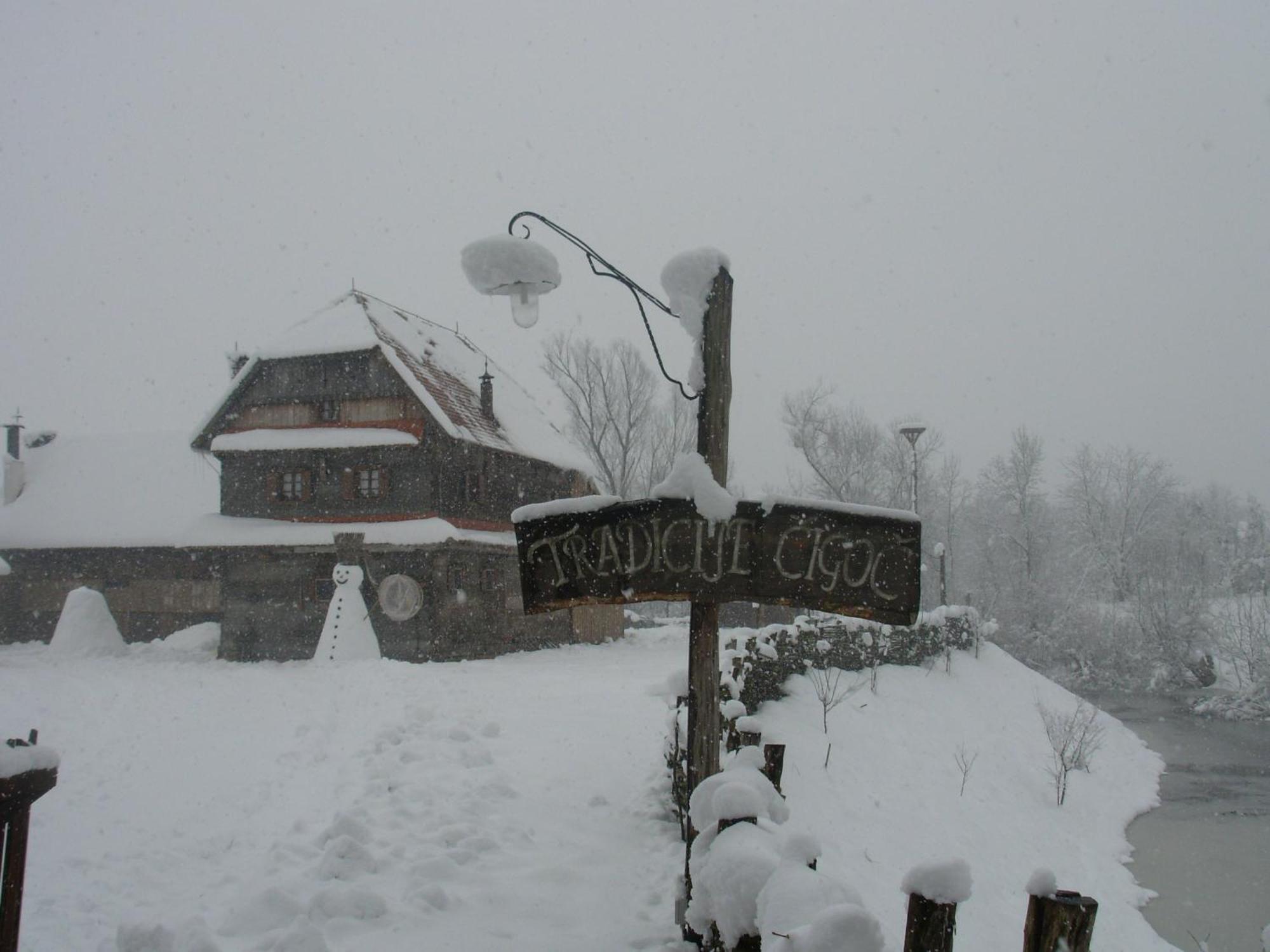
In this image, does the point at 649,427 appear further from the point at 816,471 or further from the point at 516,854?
the point at 516,854

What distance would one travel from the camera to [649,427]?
125 feet

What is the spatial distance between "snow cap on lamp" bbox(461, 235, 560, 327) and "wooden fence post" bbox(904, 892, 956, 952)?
3.45 m

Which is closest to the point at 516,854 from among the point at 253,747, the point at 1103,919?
the point at 253,747

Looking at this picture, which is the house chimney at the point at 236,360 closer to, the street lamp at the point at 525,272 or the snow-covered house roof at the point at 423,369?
the snow-covered house roof at the point at 423,369

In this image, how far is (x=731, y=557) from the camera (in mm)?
3857

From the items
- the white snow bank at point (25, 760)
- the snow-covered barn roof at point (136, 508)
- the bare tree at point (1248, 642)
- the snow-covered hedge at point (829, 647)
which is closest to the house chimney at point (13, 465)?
the snow-covered barn roof at point (136, 508)

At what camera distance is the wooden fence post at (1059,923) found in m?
2.01

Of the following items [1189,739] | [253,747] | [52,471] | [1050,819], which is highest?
[52,471]

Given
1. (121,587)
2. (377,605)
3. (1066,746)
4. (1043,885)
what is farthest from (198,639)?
(1043,885)

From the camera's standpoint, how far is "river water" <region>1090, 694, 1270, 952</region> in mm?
8789

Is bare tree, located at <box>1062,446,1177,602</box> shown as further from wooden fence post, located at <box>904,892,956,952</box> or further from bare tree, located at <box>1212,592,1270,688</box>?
wooden fence post, located at <box>904,892,956,952</box>

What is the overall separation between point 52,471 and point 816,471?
28273 millimetres

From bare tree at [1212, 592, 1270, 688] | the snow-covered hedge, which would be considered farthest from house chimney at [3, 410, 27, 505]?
bare tree at [1212, 592, 1270, 688]

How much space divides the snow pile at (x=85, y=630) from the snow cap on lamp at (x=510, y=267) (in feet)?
66.8
